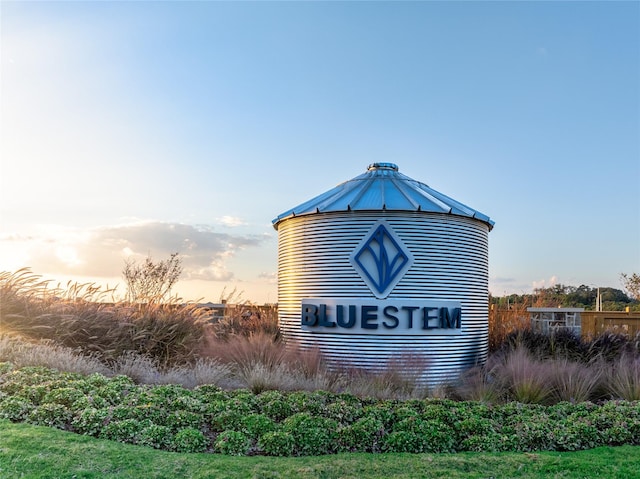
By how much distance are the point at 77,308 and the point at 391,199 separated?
6.58 metres

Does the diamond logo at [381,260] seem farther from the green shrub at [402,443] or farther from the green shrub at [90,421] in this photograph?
the green shrub at [90,421]

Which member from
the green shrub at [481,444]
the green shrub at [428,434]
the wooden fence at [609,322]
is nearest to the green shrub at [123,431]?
the green shrub at [428,434]

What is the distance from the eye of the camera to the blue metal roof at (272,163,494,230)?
11.6 m

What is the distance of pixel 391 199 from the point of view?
11906 millimetres

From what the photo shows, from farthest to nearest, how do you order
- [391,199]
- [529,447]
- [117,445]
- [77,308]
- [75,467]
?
[391,199], [77,308], [529,447], [117,445], [75,467]

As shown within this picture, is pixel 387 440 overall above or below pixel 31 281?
below

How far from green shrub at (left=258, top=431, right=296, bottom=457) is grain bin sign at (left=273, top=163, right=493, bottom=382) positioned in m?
5.96

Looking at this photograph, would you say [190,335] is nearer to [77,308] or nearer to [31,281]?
[77,308]

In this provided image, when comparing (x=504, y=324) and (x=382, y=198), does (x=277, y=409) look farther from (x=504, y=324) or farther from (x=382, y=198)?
(x=504, y=324)

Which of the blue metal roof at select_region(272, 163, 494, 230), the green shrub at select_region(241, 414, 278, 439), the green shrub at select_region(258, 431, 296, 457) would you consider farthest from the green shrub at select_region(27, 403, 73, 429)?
the blue metal roof at select_region(272, 163, 494, 230)

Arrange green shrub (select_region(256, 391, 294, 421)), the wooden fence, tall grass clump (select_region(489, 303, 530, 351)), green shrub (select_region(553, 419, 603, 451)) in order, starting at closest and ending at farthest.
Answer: green shrub (select_region(553, 419, 603, 451)) → green shrub (select_region(256, 391, 294, 421)) → tall grass clump (select_region(489, 303, 530, 351)) → the wooden fence

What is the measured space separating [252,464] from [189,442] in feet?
2.52

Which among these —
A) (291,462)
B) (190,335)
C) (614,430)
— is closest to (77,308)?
(190,335)

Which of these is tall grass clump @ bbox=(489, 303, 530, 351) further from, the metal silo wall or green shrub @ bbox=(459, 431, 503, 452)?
green shrub @ bbox=(459, 431, 503, 452)
